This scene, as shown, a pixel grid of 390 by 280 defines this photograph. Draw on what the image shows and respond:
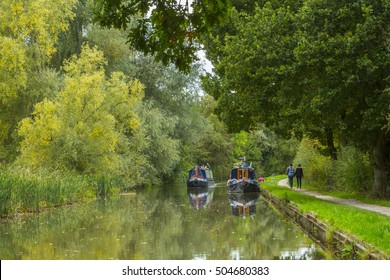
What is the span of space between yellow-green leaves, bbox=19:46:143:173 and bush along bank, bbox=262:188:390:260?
47.6 ft

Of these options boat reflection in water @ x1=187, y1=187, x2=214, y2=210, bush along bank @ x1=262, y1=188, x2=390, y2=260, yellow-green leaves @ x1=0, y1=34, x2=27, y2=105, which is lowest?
boat reflection in water @ x1=187, y1=187, x2=214, y2=210

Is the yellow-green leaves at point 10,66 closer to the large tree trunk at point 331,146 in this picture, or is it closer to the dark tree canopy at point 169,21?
the large tree trunk at point 331,146

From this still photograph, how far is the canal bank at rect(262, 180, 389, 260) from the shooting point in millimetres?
10930

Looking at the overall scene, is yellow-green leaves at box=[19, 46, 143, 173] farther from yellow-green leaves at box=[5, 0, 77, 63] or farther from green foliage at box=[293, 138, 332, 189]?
green foliage at box=[293, 138, 332, 189]

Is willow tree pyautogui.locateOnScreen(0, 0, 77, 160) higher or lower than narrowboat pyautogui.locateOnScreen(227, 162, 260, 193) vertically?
higher

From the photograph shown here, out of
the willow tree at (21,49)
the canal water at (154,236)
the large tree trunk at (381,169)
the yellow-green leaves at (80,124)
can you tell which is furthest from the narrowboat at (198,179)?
the large tree trunk at (381,169)

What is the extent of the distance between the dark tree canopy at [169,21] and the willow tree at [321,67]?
1099 centimetres

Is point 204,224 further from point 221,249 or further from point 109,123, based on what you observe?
point 109,123

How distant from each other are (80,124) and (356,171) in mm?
14409

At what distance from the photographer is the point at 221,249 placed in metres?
14.1

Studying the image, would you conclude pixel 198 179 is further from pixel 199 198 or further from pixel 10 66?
pixel 10 66

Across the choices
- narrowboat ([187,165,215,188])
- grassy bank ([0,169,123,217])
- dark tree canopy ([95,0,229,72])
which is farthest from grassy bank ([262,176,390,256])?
narrowboat ([187,165,215,188])

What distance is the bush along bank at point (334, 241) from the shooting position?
10.9 metres

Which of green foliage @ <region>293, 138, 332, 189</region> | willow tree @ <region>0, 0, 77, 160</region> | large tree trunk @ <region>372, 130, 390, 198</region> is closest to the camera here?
large tree trunk @ <region>372, 130, 390, 198</region>
